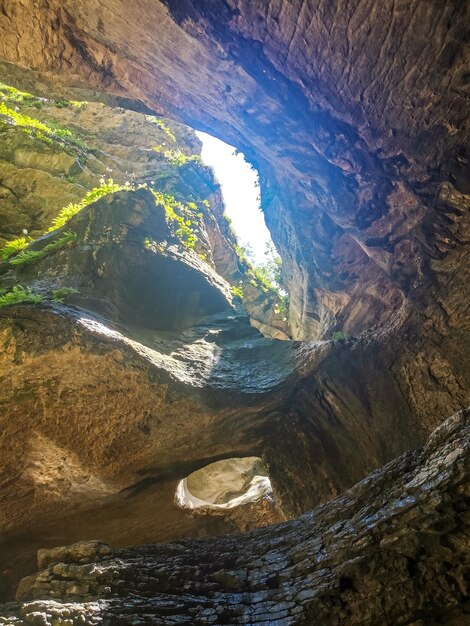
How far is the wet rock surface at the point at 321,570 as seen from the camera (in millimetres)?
2607

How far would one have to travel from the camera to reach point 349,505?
150 inches

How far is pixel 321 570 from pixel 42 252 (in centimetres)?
699

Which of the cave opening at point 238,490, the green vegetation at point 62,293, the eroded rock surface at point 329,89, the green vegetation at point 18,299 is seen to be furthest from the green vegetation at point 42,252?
the cave opening at point 238,490

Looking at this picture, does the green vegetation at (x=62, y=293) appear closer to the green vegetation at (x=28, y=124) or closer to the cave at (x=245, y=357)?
the cave at (x=245, y=357)

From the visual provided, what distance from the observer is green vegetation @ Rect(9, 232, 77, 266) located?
281 inches

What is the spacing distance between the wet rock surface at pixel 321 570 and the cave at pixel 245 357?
0.02 m

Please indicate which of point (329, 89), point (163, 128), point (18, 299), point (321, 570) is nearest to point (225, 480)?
A: point (18, 299)

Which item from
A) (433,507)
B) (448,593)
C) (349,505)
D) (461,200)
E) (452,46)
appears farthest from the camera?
(461,200)

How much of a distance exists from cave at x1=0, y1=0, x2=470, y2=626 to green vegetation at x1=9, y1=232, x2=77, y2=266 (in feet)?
0.23

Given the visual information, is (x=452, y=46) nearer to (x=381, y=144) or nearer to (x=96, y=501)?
(x=381, y=144)

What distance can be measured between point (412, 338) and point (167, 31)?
760cm

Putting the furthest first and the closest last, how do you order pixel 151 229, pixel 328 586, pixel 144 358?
pixel 151 229 → pixel 144 358 → pixel 328 586

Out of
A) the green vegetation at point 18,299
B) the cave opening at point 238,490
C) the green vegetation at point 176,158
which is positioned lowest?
the cave opening at point 238,490

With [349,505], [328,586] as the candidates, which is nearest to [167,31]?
[349,505]
